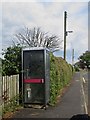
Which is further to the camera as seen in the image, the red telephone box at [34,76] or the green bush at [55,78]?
the green bush at [55,78]

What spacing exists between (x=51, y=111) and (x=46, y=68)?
1798 mm

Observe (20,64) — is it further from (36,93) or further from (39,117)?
(39,117)

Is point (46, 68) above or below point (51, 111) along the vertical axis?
above

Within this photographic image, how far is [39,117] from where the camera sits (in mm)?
10289

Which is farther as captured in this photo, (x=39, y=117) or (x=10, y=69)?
(x=10, y=69)

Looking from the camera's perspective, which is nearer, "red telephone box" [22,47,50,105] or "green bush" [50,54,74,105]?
"red telephone box" [22,47,50,105]

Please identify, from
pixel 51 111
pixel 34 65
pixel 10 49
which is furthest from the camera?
pixel 10 49

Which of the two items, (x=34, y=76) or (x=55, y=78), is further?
(x=55, y=78)

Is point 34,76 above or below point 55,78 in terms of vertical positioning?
above

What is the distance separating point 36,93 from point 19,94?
2.19 ft

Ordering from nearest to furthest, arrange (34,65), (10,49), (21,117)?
(21,117), (34,65), (10,49)

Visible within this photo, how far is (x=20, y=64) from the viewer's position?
13.0 meters

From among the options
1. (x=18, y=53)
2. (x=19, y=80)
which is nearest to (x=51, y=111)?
(x=19, y=80)

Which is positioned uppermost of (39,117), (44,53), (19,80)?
(44,53)
